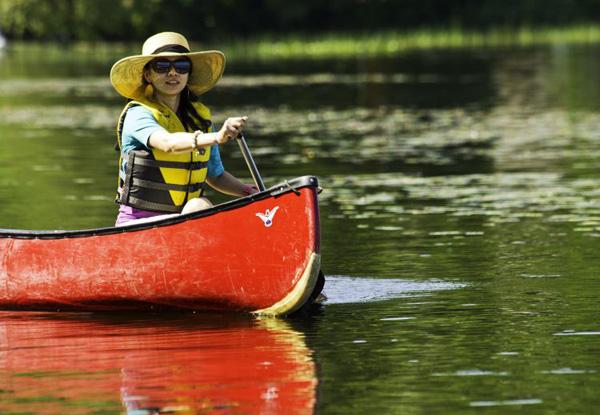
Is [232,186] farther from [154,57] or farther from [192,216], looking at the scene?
[154,57]

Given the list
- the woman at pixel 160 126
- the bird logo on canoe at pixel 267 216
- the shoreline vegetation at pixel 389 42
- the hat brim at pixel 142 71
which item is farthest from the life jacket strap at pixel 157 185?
the shoreline vegetation at pixel 389 42

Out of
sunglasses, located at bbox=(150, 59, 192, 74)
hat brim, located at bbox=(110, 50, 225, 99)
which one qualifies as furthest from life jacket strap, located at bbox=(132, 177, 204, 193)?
sunglasses, located at bbox=(150, 59, 192, 74)

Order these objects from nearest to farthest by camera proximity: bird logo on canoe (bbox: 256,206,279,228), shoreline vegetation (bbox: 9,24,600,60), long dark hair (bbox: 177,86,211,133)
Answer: bird logo on canoe (bbox: 256,206,279,228)
long dark hair (bbox: 177,86,211,133)
shoreline vegetation (bbox: 9,24,600,60)

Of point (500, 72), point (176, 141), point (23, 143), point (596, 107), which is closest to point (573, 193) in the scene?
point (176, 141)

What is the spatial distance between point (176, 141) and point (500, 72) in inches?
1207

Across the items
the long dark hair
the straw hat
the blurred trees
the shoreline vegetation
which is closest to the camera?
the straw hat

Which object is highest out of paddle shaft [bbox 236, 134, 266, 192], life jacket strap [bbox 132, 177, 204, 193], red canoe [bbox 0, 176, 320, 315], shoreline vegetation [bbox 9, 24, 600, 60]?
paddle shaft [bbox 236, 134, 266, 192]

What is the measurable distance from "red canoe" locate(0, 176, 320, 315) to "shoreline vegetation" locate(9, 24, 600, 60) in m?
48.3

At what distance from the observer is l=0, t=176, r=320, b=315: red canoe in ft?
27.5

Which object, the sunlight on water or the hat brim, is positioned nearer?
the hat brim

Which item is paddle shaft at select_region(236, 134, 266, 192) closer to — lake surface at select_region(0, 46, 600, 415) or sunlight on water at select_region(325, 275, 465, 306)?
lake surface at select_region(0, 46, 600, 415)

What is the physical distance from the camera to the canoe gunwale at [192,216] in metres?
8.25

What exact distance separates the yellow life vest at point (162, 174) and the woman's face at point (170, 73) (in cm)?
11

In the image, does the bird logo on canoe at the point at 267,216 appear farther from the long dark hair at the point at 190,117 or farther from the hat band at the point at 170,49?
the hat band at the point at 170,49
